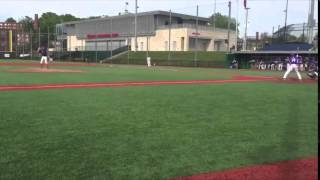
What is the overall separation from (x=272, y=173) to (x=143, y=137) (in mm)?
2464

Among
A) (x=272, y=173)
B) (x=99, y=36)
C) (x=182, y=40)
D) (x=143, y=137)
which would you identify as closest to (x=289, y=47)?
(x=182, y=40)

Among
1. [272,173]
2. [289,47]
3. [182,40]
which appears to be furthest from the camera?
[182,40]

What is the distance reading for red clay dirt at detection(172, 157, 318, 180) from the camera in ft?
18.0

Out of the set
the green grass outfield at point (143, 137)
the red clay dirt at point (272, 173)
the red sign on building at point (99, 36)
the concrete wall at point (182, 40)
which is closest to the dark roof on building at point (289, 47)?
the concrete wall at point (182, 40)

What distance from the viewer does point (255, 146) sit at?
7.12 metres

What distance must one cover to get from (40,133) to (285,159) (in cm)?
384

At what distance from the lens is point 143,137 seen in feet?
24.7

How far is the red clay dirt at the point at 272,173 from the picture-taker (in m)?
5.48

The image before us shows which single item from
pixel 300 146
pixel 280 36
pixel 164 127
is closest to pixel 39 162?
pixel 164 127

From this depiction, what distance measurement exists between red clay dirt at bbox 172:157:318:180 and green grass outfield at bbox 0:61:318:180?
0.20m

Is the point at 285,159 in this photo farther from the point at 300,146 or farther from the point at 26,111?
the point at 26,111

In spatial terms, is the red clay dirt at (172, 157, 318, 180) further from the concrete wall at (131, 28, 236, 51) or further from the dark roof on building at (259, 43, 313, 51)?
the concrete wall at (131, 28, 236, 51)

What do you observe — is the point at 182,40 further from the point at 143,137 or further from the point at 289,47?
the point at 143,137

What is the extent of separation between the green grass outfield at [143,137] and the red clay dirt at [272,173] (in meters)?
0.20
